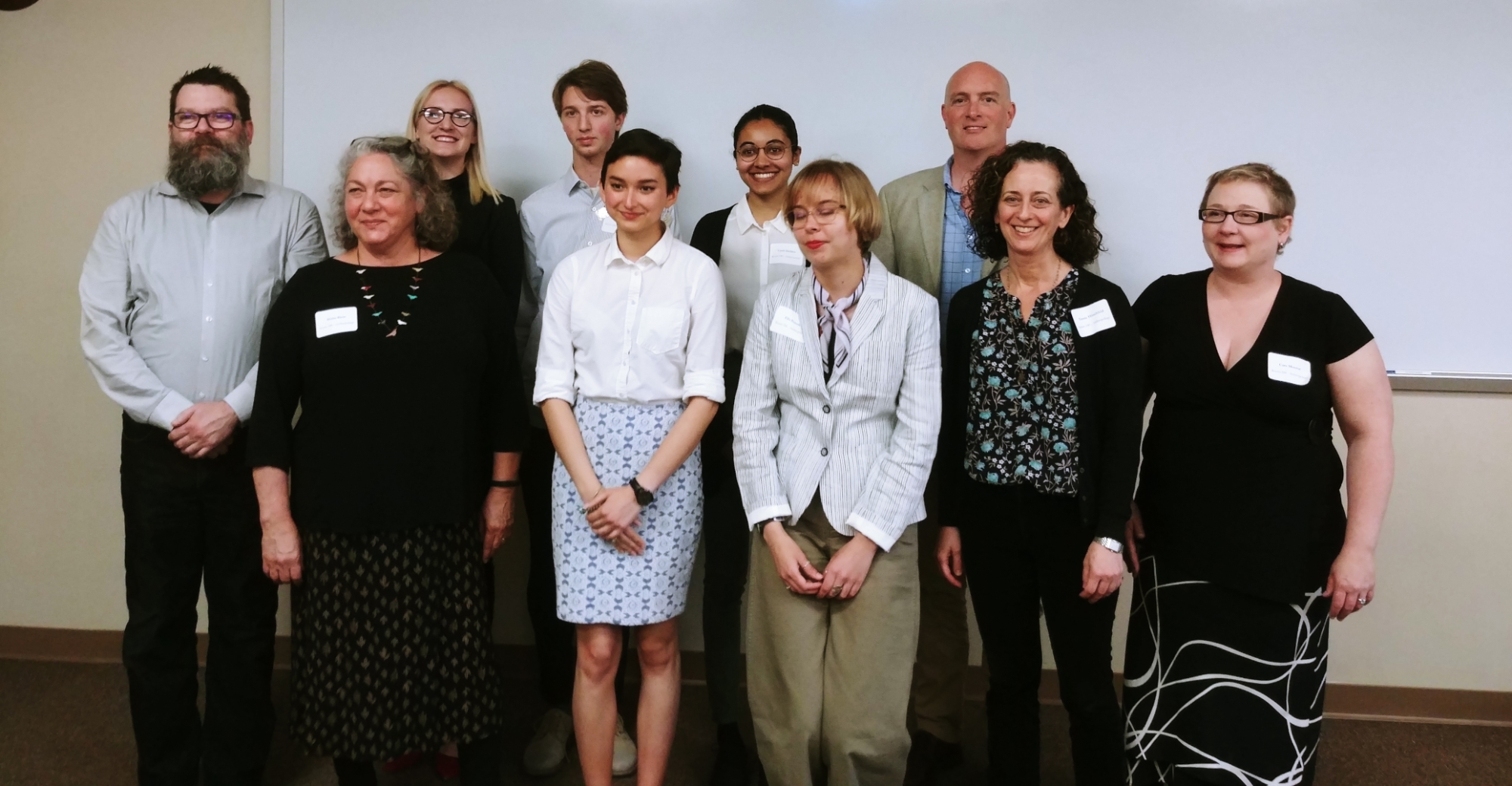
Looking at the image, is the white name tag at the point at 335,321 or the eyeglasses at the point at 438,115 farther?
the eyeglasses at the point at 438,115

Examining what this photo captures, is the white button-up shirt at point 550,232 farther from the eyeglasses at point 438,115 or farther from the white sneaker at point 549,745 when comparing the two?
the white sneaker at point 549,745

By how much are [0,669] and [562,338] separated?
107 inches

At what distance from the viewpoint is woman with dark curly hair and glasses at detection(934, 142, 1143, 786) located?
1874mm

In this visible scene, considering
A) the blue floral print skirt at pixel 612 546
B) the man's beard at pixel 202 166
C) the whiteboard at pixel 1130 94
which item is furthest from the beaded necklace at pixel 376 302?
the whiteboard at pixel 1130 94

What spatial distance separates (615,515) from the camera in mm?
1966

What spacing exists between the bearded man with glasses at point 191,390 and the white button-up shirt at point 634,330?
809 mm

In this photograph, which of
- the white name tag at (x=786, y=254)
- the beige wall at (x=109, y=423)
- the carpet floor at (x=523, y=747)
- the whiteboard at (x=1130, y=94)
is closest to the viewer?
the white name tag at (x=786, y=254)

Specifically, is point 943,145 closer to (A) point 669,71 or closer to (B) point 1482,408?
(A) point 669,71

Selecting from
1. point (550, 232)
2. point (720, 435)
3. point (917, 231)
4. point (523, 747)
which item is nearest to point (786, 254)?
point (917, 231)

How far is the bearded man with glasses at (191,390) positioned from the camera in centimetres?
223

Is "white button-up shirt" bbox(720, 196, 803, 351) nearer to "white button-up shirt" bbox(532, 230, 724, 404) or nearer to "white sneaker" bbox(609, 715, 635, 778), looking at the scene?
"white button-up shirt" bbox(532, 230, 724, 404)

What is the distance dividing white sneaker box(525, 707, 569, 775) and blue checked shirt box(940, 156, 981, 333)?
157 centimetres

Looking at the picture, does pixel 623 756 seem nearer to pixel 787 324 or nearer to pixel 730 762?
pixel 730 762

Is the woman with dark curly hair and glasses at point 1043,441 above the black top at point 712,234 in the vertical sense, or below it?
below
